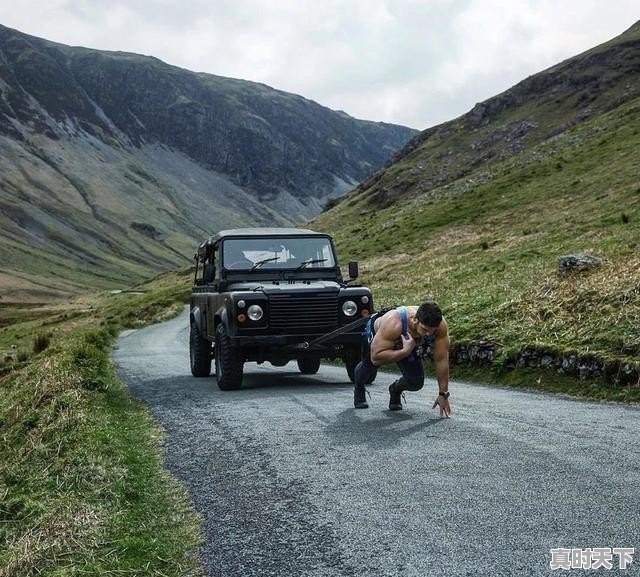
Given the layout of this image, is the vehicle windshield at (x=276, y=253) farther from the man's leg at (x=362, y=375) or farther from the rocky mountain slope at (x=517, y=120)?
the rocky mountain slope at (x=517, y=120)

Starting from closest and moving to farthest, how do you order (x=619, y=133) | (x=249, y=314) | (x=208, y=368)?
1. (x=249, y=314)
2. (x=208, y=368)
3. (x=619, y=133)

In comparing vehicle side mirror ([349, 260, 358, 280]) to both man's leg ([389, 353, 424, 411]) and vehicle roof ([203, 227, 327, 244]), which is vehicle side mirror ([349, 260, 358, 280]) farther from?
man's leg ([389, 353, 424, 411])

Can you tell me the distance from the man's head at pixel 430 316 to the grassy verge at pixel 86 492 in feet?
11.9

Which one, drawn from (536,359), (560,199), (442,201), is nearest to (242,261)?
(536,359)

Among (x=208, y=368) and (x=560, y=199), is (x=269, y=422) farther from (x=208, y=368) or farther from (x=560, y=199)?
(x=560, y=199)

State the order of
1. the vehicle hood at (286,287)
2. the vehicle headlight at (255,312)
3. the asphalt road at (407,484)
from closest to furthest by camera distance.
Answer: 1. the asphalt road at (407,484)
2. the vehicle headlight at (255,312)
3. the vehicle hood at (286,287)

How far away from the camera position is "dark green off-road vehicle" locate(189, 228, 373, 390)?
13.4 m

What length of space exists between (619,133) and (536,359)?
5511cm


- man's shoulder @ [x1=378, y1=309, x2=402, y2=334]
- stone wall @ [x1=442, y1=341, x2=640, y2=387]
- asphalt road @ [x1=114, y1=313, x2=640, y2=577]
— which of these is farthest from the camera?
stone wall @ [x1=442, y1=341, x2=640, y2=387]

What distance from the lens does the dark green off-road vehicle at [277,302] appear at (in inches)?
528

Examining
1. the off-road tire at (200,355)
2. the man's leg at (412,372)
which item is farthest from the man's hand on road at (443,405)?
the off-road tire at (200,355)

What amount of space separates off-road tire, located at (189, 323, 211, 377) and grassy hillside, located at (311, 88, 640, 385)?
6306 millimetres

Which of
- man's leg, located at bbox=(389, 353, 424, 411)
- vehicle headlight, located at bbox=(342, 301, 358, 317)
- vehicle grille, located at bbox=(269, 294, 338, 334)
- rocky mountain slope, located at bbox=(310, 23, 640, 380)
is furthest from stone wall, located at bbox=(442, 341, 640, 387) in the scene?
man's leg, located at bbox=(389, 353, 424, 411)

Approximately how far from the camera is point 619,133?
2474 inches
